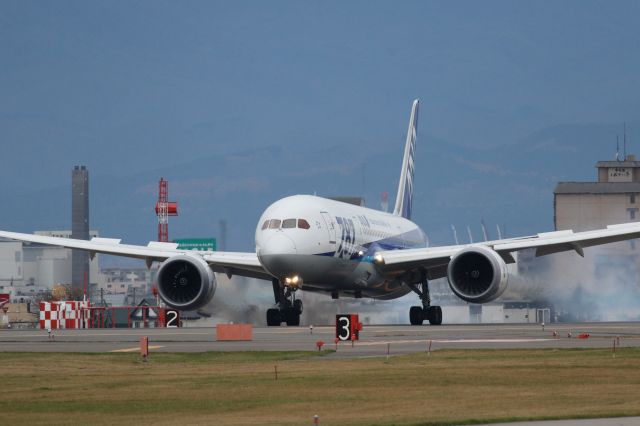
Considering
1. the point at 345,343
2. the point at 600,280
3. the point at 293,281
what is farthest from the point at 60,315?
the point at 345,343

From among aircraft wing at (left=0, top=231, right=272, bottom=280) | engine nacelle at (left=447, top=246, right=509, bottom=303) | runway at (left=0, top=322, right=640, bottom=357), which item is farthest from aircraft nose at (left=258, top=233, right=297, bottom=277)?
engine nacelle at (left=447, top=246, right=509, bottom=303)

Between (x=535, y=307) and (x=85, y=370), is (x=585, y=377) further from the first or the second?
(x=535, y=307)

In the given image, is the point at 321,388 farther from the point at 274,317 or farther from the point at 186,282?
the point at 186,282

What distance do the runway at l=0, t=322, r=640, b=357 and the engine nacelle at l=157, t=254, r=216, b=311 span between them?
22.8ft

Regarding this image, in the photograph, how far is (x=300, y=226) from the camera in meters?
51.8

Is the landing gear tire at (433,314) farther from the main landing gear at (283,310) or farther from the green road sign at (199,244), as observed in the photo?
the green road sign at (199,244)

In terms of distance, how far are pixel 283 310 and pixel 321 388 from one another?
1195 inches

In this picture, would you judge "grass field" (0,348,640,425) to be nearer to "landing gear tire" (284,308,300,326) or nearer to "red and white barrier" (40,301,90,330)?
"landing gear tire" (284,308,300,326)

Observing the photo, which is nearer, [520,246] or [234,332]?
[234,332]

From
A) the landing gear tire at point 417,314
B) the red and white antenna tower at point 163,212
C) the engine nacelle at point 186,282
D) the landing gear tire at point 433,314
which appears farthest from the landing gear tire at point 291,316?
the red and white antenna tower at point 163,212

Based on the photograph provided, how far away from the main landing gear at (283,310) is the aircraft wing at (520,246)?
4.06 m

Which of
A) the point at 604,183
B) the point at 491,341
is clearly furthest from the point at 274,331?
the point at 604,183

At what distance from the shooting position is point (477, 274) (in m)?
52.7

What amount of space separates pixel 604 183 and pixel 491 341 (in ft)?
461
